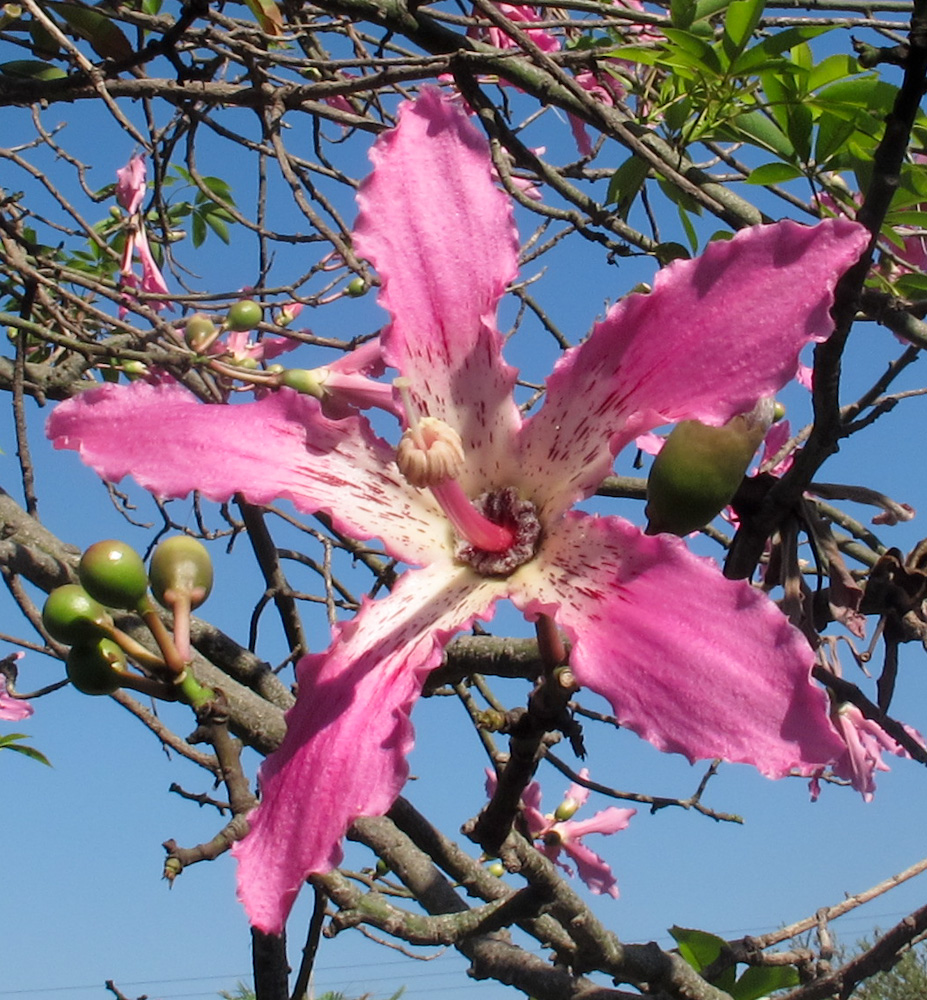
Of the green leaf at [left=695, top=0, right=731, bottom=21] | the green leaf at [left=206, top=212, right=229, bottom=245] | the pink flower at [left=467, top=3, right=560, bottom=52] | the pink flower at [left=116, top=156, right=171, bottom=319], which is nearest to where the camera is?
the green leaf at [left=695, top=0, right=731, bottom=21]

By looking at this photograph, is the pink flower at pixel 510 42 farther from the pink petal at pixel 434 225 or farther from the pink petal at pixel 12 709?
the pink petal at pixel 12 709

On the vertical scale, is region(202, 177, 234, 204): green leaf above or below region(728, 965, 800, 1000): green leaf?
above

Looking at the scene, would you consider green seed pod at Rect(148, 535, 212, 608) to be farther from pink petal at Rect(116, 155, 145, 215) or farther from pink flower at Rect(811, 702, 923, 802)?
pink petal at Rect(116, 155, 145, 215)

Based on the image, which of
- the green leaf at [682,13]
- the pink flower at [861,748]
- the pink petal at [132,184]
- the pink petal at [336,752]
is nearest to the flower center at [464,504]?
the pink petal at [336,752]

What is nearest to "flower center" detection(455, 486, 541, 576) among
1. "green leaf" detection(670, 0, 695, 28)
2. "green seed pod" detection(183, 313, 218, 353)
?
"green leaf" detection(670, 0, 695, 28)

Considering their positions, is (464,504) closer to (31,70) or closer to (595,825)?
(31,70)

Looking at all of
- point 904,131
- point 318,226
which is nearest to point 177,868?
point 904,131
